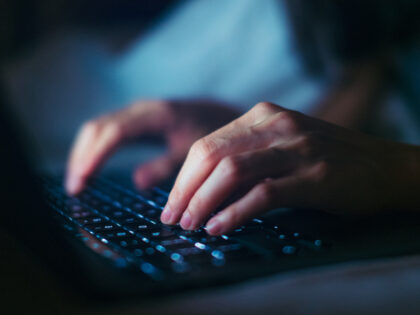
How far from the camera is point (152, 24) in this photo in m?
1.17

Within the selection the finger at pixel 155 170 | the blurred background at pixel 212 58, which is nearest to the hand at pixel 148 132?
the finger at pixel 155 170

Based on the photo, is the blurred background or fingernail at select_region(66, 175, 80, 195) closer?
fingernail at select_region(66, 175, 80, 195)

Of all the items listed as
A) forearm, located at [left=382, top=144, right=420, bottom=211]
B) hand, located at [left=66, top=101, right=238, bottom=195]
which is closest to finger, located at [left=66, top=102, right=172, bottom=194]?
hand, located at [left=66, top=101, right=238, bottom=195]

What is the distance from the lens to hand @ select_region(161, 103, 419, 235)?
0.39 m

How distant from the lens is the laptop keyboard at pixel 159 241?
308 mm

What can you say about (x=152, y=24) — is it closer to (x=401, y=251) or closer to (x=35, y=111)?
(x=35, y=111)

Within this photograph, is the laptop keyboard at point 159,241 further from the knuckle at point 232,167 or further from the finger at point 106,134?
the finger at point 106,134

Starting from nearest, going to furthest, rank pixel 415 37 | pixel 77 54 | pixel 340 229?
pixel 340 229
pixel 415 37
pixel 77 54

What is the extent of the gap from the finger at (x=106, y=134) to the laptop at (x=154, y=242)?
202 millimetres

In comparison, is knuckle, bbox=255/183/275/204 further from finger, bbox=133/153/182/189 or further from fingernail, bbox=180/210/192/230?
finger, bbox=133/153/182/189

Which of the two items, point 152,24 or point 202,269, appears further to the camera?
point 152,24

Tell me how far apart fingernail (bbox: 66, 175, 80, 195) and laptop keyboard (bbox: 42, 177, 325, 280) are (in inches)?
3.6

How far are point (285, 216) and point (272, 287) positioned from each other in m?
0.16

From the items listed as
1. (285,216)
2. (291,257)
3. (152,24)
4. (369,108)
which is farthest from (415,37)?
(291,257)
